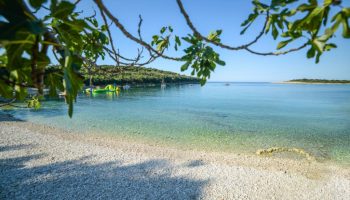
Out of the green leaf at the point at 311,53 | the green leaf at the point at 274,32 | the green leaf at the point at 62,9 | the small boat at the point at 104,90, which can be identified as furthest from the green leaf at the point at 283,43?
the small boat at the point at 104,90

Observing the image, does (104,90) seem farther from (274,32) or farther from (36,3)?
(36,3)

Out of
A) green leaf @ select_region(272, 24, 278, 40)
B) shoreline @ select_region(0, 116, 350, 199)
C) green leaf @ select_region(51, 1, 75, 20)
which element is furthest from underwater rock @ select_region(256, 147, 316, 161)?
green leaf @ select_region(51, 1, 75, 20)

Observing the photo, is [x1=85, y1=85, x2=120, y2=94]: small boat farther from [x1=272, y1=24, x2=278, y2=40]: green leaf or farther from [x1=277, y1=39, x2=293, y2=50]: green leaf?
[x1=277, y1=39, x2=293, y2=50]: green leaf

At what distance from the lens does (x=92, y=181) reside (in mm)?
10422

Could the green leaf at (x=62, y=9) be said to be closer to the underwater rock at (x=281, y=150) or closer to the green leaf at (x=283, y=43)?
the green leaf at (x=283, y=43)

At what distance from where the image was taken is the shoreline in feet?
31.7

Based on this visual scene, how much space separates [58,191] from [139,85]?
379ft

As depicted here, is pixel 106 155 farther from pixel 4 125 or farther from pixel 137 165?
pixel 4 125

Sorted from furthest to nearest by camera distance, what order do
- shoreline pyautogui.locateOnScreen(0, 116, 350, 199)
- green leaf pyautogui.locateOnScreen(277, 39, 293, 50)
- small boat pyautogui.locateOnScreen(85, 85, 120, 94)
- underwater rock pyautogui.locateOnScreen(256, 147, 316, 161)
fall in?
1. small boat pyautogui.locateOnScreen(85, 85, 120, 94)
2. underwater rock pyautogui.locateOnScreen(256, 147, 316, 161)
3. shoreline pyautogui.locateOnScreen(0, 116, 350, 199)
4. green leaf pyautogui.locateOnScreen(277, 39, 293, 50)

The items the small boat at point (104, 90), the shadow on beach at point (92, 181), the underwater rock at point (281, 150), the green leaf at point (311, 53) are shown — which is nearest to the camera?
the green leaf at point (311, 53)

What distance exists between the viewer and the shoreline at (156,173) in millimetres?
9672

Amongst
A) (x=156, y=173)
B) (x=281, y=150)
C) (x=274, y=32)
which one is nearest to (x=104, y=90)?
(x=281, y=150)

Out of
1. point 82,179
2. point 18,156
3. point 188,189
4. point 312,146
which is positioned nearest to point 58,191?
point 82,179

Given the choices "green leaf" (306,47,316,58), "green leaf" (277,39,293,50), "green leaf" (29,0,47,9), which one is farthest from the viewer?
"green leaf" (277,39,293,50)
